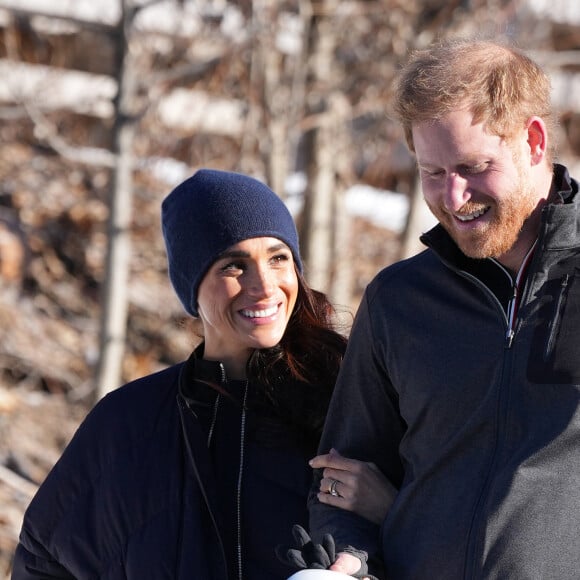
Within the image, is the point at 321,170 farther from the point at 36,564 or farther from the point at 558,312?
the point at 558,312

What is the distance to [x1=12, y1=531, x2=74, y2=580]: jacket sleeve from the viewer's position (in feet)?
9.01

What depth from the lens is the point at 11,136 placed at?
8.23 metres

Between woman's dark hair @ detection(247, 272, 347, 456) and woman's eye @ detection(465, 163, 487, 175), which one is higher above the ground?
woman's eye @ detection(465, 163, 487, 175)

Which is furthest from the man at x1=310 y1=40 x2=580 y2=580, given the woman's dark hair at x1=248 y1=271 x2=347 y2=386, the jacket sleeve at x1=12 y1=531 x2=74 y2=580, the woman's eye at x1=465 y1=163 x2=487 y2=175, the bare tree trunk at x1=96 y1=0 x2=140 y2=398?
the bare tree trunk at x1=96 y1=0 x2=140 y2=398

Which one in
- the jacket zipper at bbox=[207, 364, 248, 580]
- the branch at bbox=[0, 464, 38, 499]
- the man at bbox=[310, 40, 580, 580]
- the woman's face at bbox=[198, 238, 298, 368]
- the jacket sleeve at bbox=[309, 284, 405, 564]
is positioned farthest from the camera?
the branch at bbox=[0, 464, 38, 499]

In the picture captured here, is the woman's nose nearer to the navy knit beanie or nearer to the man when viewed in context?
the navy knit beanie

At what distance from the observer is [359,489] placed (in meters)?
2.38

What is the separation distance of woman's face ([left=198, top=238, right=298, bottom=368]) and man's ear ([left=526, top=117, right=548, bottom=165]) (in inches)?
31.0

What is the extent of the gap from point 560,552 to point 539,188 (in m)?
0.75

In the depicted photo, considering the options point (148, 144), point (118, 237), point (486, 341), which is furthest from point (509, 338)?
point (148, 144)

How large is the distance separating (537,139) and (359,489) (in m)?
0.88

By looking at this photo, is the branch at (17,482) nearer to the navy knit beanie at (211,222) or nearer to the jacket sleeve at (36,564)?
the jacket sleeve at (36,564)

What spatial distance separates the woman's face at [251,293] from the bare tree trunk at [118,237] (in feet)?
8.64

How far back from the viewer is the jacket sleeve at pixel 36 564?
2746 millimetres
